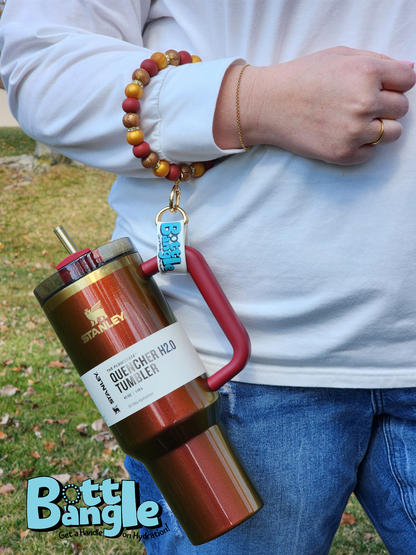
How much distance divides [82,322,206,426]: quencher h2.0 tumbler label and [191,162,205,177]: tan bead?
27 centimetres

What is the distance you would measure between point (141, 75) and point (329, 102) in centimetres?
29

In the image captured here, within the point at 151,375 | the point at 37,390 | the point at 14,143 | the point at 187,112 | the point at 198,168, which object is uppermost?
the point at 187,112

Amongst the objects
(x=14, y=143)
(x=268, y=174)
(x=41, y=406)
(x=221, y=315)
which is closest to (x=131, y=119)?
(x=268, y=174)

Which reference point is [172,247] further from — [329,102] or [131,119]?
[329,102]

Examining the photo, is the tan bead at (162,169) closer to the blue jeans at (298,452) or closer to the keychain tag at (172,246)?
the keychain tag at (172,246)

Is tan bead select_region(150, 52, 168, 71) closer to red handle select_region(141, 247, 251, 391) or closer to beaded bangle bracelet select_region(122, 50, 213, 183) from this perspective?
beaded bangle bracelet select_region(122, 50, 213, 183)

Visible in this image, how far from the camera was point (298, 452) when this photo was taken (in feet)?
3.05

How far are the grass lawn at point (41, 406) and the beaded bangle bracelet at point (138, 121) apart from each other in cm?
235

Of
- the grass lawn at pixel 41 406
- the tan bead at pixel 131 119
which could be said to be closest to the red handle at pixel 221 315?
the tan bead at pixel 131 119

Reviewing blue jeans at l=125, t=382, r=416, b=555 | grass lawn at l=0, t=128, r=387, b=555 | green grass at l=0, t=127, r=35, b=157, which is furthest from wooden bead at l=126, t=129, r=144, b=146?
green grass at l=0, t=127, r=35, b=157

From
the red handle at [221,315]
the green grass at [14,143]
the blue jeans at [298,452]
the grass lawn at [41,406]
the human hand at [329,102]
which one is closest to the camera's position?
the human hand at [329,102]

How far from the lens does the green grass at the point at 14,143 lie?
29.2 feet

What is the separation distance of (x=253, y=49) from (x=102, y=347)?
548mm

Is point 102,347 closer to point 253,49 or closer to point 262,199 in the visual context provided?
point 262,199
